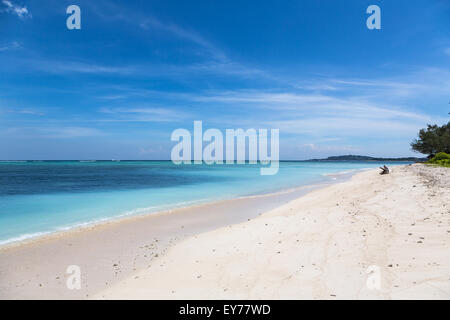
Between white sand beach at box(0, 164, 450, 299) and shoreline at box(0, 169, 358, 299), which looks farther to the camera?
shoreline at box(0, 169, 358, 299)

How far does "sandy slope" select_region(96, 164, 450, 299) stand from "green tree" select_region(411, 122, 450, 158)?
63.2 meters

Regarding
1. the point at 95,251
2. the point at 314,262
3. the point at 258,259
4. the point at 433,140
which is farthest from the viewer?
the point at 433,140

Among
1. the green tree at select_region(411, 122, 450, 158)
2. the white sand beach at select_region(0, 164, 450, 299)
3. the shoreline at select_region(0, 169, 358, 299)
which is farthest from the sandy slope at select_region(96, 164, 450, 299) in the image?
the green tree at select_region(411, 122, 450, 158)

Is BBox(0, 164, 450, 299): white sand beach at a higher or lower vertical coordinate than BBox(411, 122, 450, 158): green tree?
→ lower

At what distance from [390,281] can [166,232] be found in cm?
724

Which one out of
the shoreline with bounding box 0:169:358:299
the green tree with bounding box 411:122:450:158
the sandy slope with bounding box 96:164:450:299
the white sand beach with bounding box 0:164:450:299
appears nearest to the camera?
the sandy slope with bounding box 96:164:450:299

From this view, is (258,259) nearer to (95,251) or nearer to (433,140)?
(95,251)

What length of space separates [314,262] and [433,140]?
72.0 metres

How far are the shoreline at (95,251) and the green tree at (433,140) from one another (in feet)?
212

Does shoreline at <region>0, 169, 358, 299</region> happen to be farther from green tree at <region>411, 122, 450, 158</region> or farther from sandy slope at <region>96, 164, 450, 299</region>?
green tree at <region>411, 122, 450, 158</region>

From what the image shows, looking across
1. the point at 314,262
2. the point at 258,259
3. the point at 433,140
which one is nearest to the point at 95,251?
the point at 258,259

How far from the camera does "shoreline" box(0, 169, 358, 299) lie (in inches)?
213

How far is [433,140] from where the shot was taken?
59906 mm

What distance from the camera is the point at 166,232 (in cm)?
956
